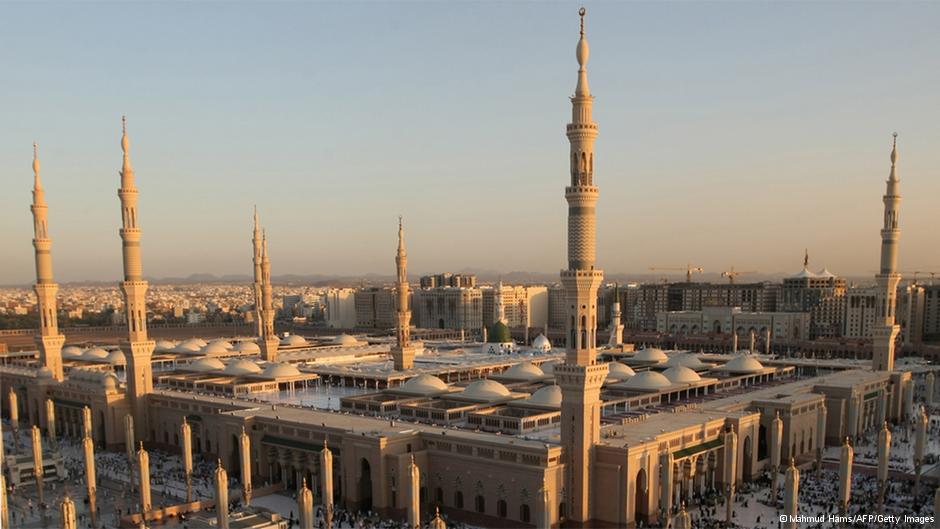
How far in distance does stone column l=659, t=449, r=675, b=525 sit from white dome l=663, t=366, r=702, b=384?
13558 millimetres

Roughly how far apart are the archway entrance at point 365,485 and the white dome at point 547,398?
8147mm

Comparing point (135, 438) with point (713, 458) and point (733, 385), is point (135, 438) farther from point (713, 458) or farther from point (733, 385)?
point (733, 385)

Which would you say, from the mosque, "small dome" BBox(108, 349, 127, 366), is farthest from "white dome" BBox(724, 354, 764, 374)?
"small dome" BBox(108, 349, 127, 366)

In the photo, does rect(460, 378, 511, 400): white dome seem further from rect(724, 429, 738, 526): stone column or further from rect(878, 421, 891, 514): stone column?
rect(878, 421, 891, 514): stone column

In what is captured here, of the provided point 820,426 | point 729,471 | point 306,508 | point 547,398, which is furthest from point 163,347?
point 820,426

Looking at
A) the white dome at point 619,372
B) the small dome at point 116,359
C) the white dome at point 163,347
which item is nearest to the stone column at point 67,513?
the white dome at point 619,372

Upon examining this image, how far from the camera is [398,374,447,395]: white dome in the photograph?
122 feet

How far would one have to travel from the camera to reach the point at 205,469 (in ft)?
113

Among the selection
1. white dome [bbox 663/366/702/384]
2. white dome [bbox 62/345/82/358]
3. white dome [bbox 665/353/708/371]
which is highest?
white dome [bbox 663/366/702/384]

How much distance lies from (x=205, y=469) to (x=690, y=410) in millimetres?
23053

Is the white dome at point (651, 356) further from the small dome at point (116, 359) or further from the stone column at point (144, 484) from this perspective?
the small dome at point (116, 359)

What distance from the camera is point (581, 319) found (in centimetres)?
2625

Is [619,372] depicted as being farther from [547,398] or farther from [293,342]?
[293,342]

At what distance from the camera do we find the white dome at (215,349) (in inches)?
2234
